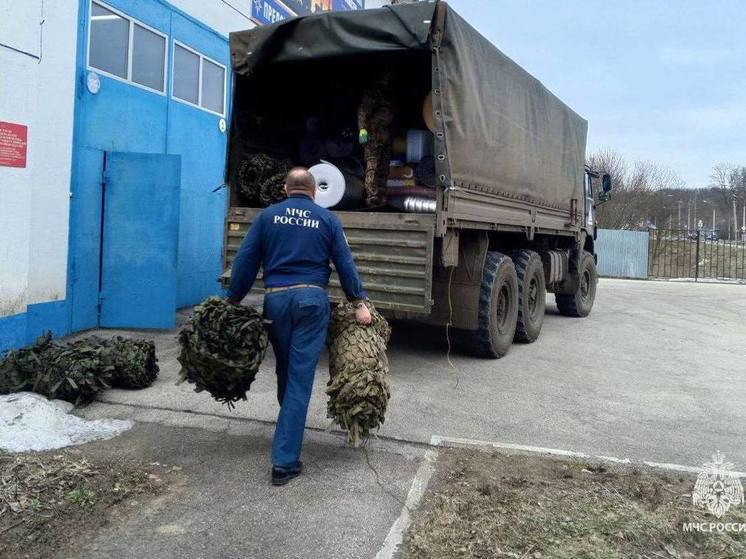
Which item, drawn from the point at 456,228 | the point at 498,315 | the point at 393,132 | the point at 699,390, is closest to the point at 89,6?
the point at 393,132

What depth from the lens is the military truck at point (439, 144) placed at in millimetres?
5859

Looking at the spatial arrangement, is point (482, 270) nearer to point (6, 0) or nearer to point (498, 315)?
point (498, 315)

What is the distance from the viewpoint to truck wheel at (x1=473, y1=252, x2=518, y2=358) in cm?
710

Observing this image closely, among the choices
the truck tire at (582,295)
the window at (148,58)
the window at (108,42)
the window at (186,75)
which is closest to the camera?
the window at (108,42)

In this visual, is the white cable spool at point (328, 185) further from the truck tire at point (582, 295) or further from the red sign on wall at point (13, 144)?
the truck tire at point (582, 295)

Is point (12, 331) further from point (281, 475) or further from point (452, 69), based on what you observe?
point (452, 69)

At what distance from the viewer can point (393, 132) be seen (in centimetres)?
709

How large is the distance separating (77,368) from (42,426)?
874 millimetres

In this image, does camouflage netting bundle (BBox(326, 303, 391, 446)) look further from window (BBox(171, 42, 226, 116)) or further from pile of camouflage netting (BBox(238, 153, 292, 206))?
window (BBox(171, 42, 226, 116))

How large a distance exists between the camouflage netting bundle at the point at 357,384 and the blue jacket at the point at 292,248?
0.42 m

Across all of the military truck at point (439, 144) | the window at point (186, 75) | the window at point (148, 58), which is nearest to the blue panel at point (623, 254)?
the military truck at point (439, 144)

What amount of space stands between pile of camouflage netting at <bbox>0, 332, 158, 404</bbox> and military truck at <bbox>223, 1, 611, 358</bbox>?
158 cm

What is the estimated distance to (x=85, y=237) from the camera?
760 cm

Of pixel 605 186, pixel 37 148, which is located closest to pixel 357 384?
pixel 37 148
